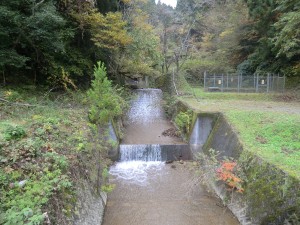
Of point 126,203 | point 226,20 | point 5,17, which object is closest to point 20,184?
point 126,203

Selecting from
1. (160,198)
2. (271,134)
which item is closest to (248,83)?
(271,134)

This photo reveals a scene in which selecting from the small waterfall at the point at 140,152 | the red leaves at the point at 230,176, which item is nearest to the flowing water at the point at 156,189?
the small waterfall at the point at 140,152

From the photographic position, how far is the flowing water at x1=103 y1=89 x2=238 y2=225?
6.51 meters

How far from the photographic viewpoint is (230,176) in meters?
6.67

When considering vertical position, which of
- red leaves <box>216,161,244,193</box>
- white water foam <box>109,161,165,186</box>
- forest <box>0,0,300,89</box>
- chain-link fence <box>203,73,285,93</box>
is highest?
forest <box>0,0,300,89</box>

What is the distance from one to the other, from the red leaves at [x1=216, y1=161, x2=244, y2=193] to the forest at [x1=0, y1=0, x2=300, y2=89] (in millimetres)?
7521

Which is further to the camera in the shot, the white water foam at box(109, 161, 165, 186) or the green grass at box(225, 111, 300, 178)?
the white water foam at box(109, 161, 165, 186)

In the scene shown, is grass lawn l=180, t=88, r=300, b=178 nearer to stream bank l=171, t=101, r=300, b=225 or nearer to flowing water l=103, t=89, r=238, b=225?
stream bank l=171, t=101, r=300, b=225

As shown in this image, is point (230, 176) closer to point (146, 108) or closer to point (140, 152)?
point (140, 152)

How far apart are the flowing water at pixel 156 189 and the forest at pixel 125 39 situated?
4516 millimetres

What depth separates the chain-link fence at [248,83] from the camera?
16703mm

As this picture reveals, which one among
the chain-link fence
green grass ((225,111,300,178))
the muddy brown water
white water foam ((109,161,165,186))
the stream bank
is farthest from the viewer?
the chain-link fence

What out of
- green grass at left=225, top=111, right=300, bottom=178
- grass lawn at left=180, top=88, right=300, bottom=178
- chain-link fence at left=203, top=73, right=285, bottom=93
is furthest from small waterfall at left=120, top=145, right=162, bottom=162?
chain-link fence at left=203, top=73, right=285, bottom=93

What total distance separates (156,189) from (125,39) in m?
8.11
